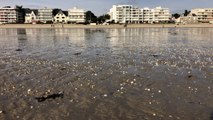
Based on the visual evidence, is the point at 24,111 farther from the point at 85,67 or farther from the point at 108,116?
the point at 85,67

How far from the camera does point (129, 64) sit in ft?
80.5

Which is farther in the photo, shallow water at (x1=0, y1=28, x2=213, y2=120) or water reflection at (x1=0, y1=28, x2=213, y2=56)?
water reflection at (x1=0, y1=28, x2=213, y2=56)

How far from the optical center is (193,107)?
12.9 metres

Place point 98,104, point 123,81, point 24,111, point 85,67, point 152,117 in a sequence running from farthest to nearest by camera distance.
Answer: point 85,67 < point 123,81 < point 98,104 < point 24,111 < point 152,117

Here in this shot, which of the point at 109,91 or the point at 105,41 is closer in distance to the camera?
the point at 109,91

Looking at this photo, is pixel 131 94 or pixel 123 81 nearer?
pixel 131 94

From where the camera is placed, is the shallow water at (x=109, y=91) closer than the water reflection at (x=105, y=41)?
Yes

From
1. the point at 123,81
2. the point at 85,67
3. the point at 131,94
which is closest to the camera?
the point at 131,94

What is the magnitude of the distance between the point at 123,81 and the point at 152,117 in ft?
20.7

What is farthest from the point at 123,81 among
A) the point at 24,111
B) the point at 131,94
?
the point at 24,111

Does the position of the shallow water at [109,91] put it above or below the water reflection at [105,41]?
below

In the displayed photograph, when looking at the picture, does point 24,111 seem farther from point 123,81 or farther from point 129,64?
point 129,64

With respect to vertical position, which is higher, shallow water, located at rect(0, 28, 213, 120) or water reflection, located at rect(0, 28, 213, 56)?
water reflection, located at rect(0, 28, 213, 56)

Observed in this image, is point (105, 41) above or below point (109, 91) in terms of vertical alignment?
above
